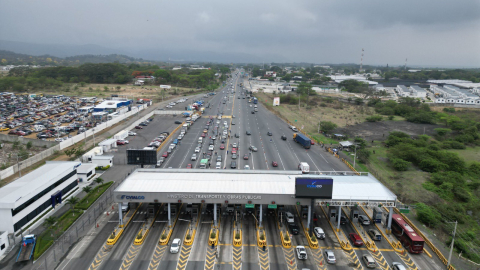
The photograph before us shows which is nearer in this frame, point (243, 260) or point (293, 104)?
point (243, 260)

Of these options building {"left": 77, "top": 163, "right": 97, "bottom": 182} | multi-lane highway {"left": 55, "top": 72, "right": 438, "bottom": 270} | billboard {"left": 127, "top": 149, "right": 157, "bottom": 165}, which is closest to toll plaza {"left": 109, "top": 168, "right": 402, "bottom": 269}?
multi-lane highway {"left": 55, "top": 72, "right": 438, "bottom": 270}

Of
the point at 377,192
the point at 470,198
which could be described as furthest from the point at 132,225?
the point at 470,198

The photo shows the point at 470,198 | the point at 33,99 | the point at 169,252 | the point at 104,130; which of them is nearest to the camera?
the point at 169,252

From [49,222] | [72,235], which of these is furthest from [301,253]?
[49,222]

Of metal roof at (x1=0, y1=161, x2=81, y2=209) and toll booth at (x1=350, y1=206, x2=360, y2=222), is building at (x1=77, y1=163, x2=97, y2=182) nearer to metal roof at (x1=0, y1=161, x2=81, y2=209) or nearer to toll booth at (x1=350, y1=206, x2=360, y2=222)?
metal roof at (x1=0, y1=161, x2=81, y2=209)

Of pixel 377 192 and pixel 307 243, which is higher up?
pixel 377 192

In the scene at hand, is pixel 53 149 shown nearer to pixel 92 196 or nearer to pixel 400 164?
pixel 92 196

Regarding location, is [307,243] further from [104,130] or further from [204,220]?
[104,130]
